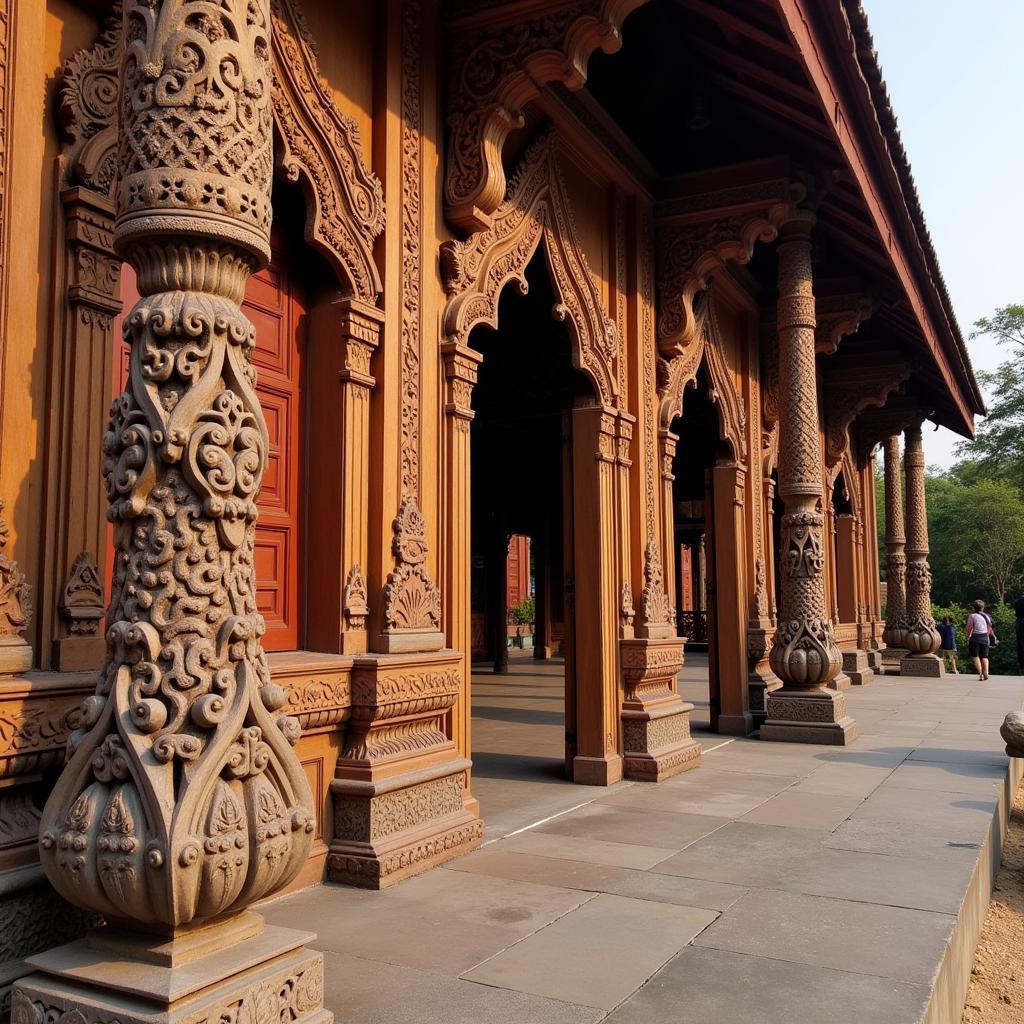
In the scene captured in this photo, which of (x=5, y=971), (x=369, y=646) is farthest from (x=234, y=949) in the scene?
(x=369, y=646)

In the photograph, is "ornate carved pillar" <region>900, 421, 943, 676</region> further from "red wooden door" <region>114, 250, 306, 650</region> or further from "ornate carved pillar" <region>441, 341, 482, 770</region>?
"red wooden door" <region>114, 250, 306, 650</region>

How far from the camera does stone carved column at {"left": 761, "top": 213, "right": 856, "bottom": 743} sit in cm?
832

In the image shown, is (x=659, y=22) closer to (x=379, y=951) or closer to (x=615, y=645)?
(x=615, y=645)

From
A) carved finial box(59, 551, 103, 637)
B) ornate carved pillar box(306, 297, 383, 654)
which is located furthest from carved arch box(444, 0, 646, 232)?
carved finial box(59, 551, 103, 637)

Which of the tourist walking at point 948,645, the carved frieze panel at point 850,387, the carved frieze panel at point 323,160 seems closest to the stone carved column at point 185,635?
the carved frieze panel at point 323,160

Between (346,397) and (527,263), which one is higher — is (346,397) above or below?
below

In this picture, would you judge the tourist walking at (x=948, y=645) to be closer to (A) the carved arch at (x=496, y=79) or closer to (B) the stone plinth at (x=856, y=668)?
(B) the stone plinth at (x=856, y=668)

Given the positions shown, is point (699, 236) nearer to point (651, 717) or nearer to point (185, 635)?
point (651, 717)

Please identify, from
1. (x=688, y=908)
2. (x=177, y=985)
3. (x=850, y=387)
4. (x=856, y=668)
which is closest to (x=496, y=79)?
(x=688, y=908)

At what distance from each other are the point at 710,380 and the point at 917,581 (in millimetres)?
9467

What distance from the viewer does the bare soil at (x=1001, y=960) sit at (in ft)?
11.6

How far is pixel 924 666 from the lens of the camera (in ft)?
53.3

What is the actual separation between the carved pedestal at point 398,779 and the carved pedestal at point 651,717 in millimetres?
2197

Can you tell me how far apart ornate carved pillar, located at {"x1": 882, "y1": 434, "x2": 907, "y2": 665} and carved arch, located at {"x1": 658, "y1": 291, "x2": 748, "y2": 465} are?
9086 millimetres
